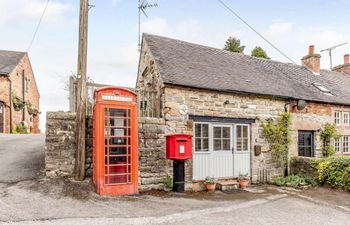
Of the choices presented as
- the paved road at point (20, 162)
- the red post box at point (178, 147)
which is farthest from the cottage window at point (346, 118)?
the paved road at point (20, 162)

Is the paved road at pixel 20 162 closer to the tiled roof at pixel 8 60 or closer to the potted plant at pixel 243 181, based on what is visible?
the potted plant at pixel 243 181

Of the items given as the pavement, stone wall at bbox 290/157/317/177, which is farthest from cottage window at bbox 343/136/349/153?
the pavement

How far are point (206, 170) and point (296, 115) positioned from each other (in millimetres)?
5043

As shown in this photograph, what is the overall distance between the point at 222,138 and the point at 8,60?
22102 millimetres

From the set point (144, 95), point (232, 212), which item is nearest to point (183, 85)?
point (144, 95)

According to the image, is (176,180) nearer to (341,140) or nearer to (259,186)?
(259,186)

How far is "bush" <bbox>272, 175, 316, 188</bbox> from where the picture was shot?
980 centimetres

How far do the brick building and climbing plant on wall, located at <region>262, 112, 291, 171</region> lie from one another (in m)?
19.6

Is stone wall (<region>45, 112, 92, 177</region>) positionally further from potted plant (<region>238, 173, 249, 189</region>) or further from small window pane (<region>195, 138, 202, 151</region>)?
potted plant (<region>238, 173, 249, 189</region>)

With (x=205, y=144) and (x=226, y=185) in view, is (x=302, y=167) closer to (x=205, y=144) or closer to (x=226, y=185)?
(x=226, y=185)

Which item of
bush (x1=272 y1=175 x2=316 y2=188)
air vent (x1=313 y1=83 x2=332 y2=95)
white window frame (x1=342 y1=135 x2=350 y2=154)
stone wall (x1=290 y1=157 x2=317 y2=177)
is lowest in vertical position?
bush (x1=272 y1=175 x2=316 y2=188)

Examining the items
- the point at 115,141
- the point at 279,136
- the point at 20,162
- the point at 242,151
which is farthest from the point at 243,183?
the point at 20,162

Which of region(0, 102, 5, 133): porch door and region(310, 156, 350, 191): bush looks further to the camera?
region(0, 102, 5, 133): porch door

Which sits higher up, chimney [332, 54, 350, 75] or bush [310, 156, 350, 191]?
chimney [332, 54, 350, 75]
